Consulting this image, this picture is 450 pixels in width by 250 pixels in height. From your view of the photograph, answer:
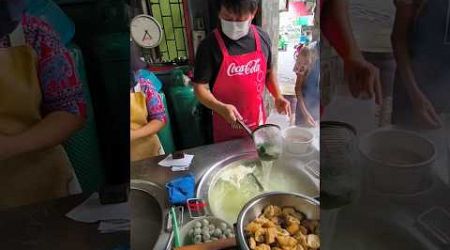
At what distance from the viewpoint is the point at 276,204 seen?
49cm

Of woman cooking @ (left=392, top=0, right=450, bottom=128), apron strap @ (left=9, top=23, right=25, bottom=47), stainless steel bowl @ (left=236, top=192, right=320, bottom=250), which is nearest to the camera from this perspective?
woman cooking @ (left=392, top=0, right=450, bottom=128)

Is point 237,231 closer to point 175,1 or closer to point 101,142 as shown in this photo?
point 175,1

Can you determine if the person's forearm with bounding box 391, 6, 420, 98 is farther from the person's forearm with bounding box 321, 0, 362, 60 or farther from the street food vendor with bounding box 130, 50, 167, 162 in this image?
the street food vendor with bounding box 130, 50, 167, 162

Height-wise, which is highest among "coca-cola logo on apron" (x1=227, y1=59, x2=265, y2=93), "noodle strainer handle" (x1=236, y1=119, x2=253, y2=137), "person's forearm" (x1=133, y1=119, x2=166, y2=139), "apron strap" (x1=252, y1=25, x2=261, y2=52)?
"apron strap" (x1=252, y1=25, x2=261, y2=52)

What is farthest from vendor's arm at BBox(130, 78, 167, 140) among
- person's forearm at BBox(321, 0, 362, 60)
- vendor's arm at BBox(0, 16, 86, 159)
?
vendor's arm at BBox(0, 16, 86, 159)

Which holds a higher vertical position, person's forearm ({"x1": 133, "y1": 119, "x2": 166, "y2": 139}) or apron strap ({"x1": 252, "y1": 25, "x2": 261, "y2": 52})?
apron strap ({"x1": 252, "y1": 25, "x2": 261, "y2": 52})

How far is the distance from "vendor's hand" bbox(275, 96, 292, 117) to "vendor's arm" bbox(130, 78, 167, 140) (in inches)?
5.9

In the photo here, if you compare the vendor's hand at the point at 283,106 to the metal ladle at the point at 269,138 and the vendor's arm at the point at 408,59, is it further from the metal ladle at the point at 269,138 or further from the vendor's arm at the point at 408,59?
the vendor's arm at the point at 408,59

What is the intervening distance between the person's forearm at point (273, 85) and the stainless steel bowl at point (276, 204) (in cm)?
13

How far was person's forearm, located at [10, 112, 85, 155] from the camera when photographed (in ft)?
2.40

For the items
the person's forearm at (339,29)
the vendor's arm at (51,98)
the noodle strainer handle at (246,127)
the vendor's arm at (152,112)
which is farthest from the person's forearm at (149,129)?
the vendor's arm at (51,98)

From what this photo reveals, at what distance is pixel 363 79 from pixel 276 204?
0.66ft

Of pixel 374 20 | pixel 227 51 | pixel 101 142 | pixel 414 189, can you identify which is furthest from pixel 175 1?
pixel 101 142

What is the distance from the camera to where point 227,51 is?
0.44 m
